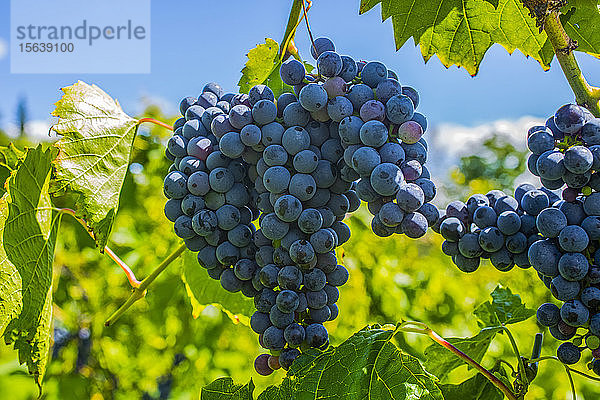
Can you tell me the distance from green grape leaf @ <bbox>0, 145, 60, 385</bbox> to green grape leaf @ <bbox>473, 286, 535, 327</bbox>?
2.41 feet

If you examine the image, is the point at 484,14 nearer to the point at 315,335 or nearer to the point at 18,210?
the point at 315,335

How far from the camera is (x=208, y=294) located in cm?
104

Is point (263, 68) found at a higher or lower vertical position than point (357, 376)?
higher

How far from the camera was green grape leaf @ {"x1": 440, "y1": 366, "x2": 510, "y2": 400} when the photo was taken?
32.0 inches

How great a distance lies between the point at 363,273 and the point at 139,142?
0.97 meters

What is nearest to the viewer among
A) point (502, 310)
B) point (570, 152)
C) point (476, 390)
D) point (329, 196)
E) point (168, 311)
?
point (570, 152)

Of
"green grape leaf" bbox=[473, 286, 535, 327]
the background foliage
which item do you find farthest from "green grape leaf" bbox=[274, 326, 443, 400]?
the background foliage

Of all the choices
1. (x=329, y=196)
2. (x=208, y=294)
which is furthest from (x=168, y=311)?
(x=329, y=196)

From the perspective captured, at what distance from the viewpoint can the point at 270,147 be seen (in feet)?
2.26

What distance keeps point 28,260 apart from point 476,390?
0.68 meters

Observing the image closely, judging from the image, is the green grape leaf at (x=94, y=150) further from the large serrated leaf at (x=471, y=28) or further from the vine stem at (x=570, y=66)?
the vine stem at (x=570, y=66)

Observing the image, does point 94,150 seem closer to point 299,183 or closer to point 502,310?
point 299,183

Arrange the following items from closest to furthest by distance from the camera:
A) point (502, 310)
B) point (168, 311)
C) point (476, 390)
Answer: point (476, 390) < point (502, 310) < point (168, 311)

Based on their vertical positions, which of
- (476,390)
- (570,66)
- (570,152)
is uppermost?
(570,66)
